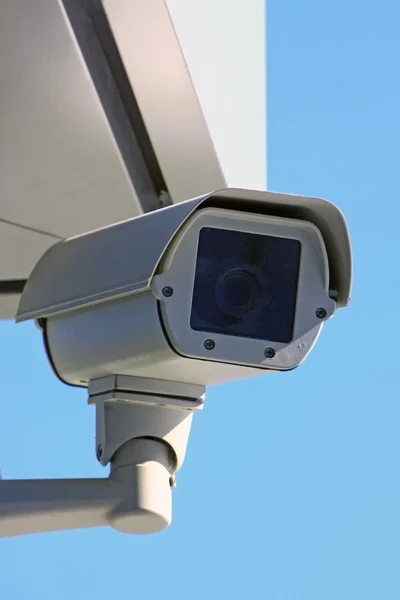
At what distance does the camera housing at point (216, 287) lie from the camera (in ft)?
5.32

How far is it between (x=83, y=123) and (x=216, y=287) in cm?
41

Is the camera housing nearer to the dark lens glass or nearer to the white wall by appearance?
the dark lens glass

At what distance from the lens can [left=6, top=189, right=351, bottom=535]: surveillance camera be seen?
64.1 inches

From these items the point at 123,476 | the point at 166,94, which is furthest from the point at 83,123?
the point at 123,476

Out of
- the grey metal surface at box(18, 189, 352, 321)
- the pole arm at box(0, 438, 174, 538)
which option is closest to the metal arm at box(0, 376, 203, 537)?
the pole arm at box(0, 438, 174, 538)

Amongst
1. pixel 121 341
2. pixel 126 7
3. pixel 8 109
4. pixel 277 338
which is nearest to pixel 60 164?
pixel 8 109

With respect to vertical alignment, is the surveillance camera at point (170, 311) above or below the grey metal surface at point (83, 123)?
below

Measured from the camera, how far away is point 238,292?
5.43ft

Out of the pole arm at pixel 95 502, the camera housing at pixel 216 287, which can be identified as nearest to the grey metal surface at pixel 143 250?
the camera housing at pixel 216 287

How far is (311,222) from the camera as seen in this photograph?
168cm

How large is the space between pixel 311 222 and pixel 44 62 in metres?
0.48

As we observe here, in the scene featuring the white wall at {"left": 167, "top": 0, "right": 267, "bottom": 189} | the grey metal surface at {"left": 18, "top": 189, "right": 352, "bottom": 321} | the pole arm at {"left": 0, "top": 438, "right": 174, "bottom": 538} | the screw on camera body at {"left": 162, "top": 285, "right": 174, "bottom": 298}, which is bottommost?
the pole arm at {"left": 0, "top": 438, "right": 174, "bottom": 538}

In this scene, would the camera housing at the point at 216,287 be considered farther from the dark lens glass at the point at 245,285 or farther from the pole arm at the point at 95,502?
the pole arm at the point at 95,502

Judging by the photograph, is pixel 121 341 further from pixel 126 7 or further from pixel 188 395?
pixel 126 7
